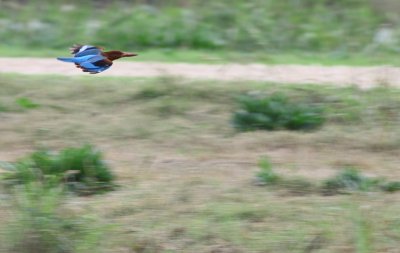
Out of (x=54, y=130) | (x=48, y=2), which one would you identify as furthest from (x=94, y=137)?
(x=48, y=2)

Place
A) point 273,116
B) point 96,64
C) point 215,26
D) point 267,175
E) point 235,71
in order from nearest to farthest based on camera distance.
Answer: point 96,64
point 267,175
point 273,116
point 235,71
point 215,26

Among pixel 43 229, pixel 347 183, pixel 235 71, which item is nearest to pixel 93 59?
pixel 43 229

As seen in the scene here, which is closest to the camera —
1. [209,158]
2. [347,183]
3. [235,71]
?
[347,183]

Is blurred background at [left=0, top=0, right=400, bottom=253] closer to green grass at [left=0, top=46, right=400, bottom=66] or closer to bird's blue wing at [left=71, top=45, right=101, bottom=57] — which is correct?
green grass at [left=0, top=46, right=400, bottom=66]

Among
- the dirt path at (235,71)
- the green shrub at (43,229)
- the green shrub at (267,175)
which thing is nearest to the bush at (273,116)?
the dirt path at (235,71)

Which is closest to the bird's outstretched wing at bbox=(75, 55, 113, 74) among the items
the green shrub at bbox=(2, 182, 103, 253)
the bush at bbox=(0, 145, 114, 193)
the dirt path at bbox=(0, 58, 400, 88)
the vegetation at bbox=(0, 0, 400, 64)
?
the green shrub at bbox=(2, 182, 103, 253)

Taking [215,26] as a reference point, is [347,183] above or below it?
below

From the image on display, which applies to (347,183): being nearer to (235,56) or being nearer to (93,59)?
(93,59)

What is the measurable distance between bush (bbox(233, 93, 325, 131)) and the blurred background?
0.01 metres

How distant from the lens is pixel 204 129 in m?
7.87

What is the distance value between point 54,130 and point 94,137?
335 mm

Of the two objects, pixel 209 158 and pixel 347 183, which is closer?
pixel 347 183

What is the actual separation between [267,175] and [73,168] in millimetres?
1221

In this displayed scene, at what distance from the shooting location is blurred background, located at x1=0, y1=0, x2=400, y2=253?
565 cm
